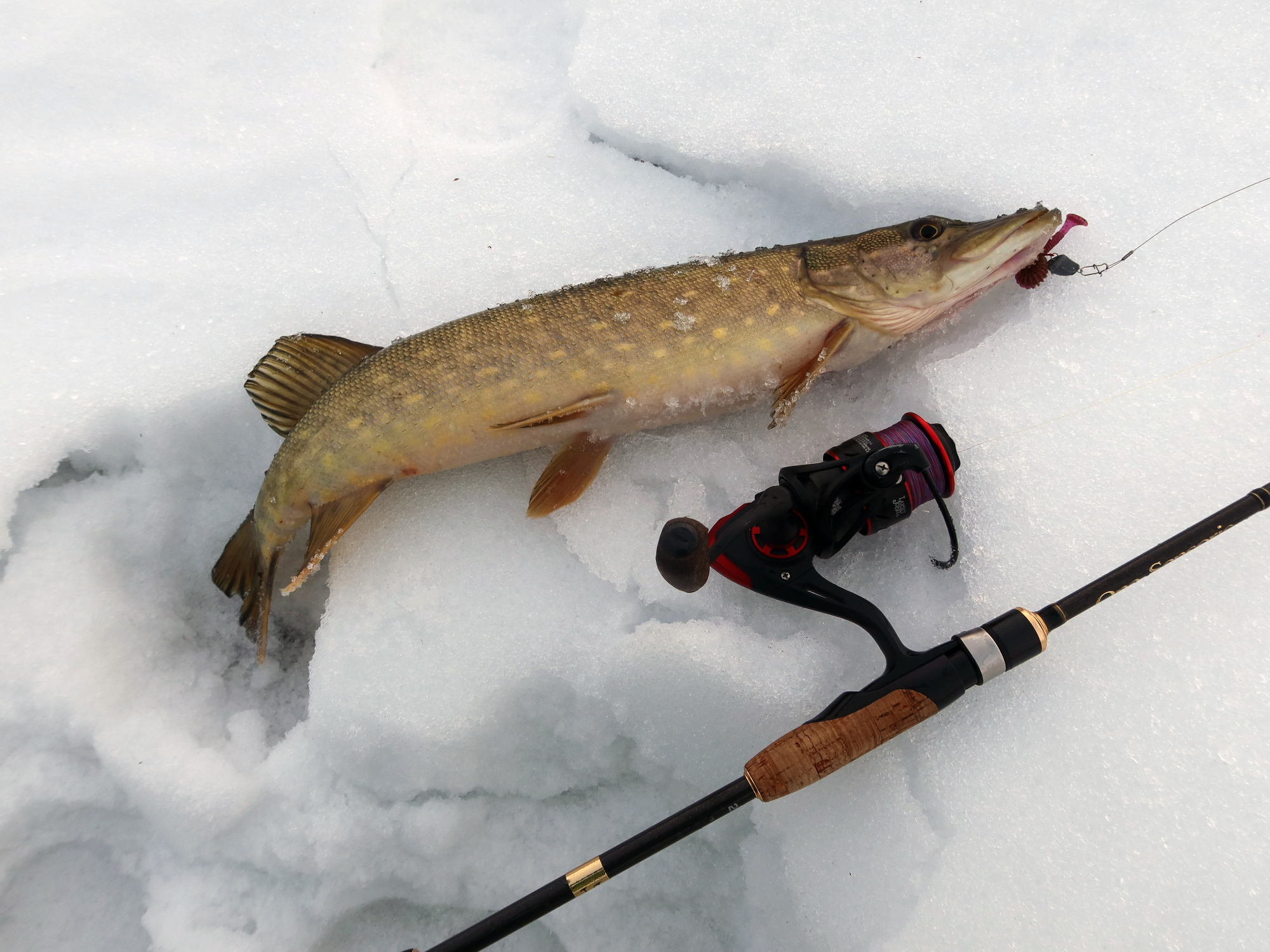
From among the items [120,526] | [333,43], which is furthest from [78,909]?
[333,43]

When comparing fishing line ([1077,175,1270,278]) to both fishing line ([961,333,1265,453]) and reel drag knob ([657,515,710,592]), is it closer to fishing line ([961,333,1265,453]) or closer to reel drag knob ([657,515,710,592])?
fishing line ([961,333,1265,453])

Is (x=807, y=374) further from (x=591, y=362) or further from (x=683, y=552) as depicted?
(x=683, y=552)

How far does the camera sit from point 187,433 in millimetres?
1373

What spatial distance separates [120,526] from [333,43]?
3.67 ft

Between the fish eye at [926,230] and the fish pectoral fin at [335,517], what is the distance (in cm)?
Result: 100

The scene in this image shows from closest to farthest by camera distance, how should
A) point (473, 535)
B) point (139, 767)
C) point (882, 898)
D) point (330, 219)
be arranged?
1. point (882, 898)
2. point (139, 767)
3. point (473, 535)
4. point (330, 219)

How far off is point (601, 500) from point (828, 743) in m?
0.57

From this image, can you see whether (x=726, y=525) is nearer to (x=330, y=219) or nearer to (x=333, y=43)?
(x=330, y=219)

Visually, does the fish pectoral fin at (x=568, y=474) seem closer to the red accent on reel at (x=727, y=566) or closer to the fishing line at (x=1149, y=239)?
the red accent on reel at (x=727, y=566)

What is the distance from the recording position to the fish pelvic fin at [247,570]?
1.25m

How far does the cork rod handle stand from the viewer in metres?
0.93

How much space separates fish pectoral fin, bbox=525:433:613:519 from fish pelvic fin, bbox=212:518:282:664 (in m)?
0.47

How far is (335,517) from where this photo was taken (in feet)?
4.03

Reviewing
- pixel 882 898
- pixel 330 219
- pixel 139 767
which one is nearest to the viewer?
pixel 882 898
